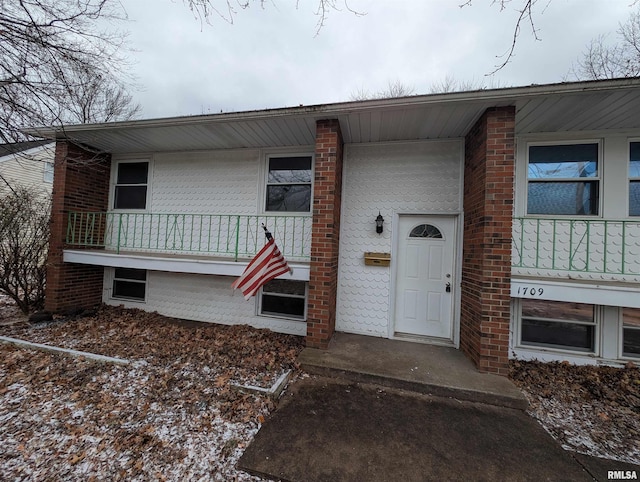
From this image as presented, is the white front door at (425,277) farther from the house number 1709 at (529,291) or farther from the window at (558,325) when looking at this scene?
the window at (558,325)

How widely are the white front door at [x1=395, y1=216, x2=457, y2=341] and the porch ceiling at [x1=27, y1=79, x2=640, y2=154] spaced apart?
5.35 feet

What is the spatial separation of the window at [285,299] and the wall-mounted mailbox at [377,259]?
1.35 metres

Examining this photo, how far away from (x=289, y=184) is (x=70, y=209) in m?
4.78

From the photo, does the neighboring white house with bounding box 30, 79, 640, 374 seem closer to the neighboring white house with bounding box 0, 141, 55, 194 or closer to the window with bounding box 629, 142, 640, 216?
the window with bounding box 629, 142, 640, 216

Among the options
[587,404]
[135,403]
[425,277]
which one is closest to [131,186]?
[135,403]

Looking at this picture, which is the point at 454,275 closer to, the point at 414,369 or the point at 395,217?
the point at 395,217

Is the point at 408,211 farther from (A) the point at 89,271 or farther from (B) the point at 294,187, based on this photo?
(A) the point at 89,271

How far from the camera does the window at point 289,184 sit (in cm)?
497

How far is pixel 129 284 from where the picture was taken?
5.88m

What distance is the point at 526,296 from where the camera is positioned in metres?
3.50

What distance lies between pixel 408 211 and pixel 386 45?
2987 millimetres

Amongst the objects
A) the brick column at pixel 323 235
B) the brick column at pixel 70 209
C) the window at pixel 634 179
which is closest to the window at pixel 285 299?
the brick column at pixel 323 235

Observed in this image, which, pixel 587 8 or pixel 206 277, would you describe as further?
pixel 206 277

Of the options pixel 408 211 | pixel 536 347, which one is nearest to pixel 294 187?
pixel 408 211
